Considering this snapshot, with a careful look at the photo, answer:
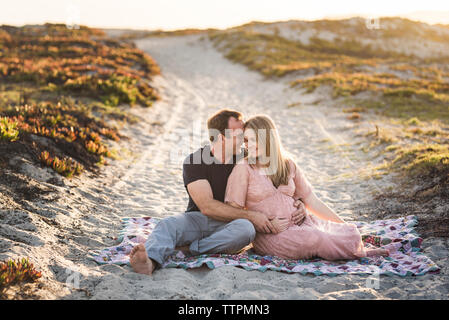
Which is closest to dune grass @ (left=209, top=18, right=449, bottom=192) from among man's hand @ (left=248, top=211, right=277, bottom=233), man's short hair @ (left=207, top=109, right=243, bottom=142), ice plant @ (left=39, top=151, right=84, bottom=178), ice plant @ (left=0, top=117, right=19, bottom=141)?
man's hand @ (left=248, top=211, right=277, bottom=233)

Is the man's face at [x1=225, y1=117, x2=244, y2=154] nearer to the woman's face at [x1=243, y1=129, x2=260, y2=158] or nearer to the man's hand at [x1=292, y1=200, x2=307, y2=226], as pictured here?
the woman's face at [x1=243, y1=129, x2=260, y2=158]

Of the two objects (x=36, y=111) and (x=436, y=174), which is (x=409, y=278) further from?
(x=36, y=111)

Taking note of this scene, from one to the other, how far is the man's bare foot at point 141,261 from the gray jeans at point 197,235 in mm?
128

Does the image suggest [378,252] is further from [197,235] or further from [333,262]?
[197,235]

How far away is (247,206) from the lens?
16.5ft

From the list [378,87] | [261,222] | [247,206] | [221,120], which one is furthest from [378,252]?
[378,87]

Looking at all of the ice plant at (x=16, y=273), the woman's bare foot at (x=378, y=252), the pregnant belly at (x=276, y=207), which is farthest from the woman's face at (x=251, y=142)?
the ice plant at (x=16, y=273)

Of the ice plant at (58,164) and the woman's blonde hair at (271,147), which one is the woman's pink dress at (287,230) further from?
the ice plant at (58,164)

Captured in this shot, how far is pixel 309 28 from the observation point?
5091cm

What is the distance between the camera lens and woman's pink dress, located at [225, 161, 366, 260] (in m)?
4.82

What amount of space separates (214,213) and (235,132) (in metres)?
1.01

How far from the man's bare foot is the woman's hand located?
59.1 inches
